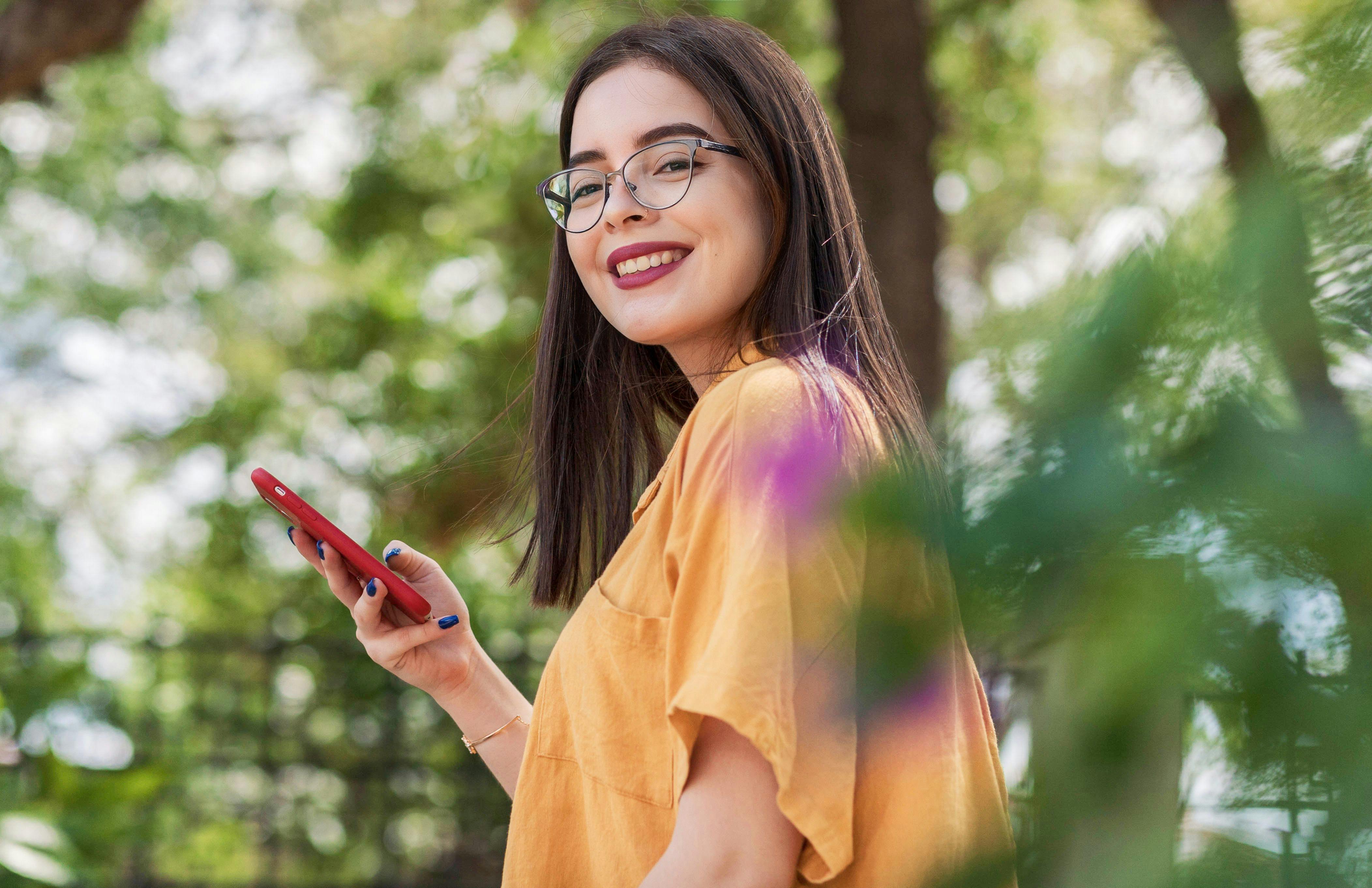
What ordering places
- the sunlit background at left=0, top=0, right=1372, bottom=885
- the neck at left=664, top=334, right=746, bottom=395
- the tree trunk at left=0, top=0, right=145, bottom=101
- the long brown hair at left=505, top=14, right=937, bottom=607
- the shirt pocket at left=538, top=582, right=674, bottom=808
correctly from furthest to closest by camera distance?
the tree trunk at left=0, top=0, right=145, bottom=101 < the neck at left=664, top=334, right=746, bottom=395 < the long brown hair at left=505, top=14, right=937, bottom=607 < the shirt pocket at left=538, top=582, right=674, bottom=808 < the sunlit background at left=0, top=0, right=1372, bottom=885

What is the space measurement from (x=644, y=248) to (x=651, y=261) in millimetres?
19

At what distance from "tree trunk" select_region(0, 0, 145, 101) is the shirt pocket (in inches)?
220

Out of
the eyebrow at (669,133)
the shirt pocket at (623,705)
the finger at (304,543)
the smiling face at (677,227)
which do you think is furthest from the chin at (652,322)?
the finger at (304,543)

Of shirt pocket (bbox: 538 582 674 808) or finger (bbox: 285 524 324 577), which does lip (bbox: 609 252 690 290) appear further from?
finger (bbox: 285 524 324 577)

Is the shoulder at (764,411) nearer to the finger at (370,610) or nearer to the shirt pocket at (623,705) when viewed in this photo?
the shirt pocket at (623,705)

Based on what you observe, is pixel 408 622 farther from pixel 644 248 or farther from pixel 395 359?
pixel 395 359

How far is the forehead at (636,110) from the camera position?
5.06ft

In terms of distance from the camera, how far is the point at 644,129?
5.04ft

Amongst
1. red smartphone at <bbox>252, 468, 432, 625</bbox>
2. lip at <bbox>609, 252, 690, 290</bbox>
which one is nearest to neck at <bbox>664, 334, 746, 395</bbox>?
lip at <bbox>609, 252, 690, 290</bbox>

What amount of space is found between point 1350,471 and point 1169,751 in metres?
0.08

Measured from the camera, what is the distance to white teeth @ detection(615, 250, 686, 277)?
1.54 metres

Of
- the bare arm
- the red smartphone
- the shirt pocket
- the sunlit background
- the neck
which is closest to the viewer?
the sunlit background

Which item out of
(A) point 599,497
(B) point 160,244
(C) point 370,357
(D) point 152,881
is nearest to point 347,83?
(B) point 160,244

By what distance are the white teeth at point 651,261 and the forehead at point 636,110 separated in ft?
0.46
